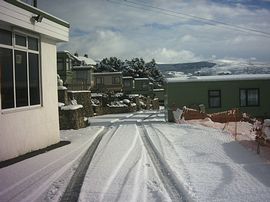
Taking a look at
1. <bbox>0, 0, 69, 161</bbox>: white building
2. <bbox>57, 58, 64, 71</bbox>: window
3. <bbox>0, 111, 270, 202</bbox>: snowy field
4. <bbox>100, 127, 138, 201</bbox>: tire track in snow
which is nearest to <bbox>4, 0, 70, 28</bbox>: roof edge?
<bbox>0, 0, 69, 161</bbox>: white building

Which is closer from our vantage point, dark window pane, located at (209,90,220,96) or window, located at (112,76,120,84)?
dark window pane, located at (209,90,220,96)

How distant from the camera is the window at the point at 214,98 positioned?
25.4m

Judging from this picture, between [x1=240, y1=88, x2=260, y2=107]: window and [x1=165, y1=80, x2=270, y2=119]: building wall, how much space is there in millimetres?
270

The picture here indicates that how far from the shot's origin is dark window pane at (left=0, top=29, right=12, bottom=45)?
10164 mm

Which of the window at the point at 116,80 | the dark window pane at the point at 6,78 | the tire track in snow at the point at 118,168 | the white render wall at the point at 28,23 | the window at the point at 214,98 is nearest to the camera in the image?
the tire track in snow at the point at 118,168

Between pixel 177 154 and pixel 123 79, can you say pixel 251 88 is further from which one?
pixel 123 79

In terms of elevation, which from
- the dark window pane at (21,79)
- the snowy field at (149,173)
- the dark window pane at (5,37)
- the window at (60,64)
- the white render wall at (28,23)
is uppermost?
the window at (60,64)

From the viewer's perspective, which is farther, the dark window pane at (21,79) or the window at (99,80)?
the window at (99,80)

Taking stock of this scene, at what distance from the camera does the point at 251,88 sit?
26234 millimetres

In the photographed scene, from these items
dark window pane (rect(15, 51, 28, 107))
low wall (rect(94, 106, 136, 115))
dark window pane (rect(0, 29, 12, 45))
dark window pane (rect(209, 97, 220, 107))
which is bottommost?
low wall (rect(94, 106, 136, 115))

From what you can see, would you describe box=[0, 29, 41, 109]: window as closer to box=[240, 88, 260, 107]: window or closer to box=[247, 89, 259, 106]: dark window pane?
box=[240, 88, 260, 107]: window

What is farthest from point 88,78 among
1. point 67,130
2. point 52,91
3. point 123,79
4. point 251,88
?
point 52,91

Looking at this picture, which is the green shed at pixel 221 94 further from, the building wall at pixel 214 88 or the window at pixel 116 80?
the window at pixel 116 80

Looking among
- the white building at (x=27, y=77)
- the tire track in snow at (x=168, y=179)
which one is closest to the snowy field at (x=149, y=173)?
the tire track in snow at (x=168, y=179)
